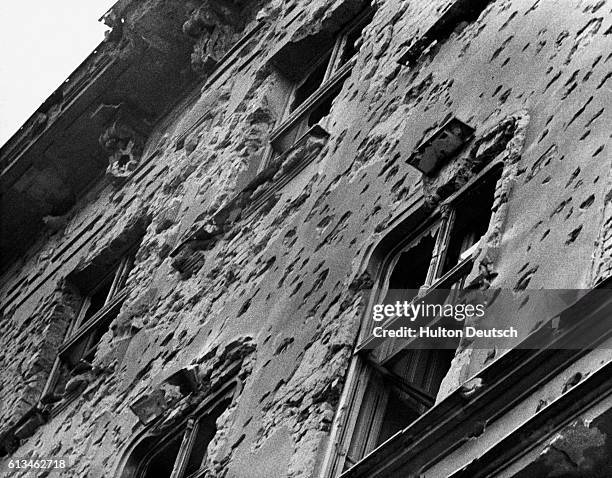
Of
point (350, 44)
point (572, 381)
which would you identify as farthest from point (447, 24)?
point (572, 381)

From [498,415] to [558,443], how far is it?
1.68ft

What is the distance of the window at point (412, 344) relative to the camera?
6.52m

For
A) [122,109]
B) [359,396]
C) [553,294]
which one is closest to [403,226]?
A: [359,396]

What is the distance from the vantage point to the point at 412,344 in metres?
6.67

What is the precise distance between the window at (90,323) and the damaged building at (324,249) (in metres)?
0.03

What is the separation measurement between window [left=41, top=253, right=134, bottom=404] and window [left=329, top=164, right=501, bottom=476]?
3.91m

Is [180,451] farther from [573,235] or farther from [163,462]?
[573,235]

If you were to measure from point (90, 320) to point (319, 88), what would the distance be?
268cm

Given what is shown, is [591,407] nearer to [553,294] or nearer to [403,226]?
[553,294]

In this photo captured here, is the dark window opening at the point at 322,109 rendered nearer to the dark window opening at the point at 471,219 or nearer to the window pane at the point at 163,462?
the window pane at the point at 163,462

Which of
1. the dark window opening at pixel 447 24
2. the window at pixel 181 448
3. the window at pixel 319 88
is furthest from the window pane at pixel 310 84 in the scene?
the window at pixel 181 448

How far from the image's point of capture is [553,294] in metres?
5.64

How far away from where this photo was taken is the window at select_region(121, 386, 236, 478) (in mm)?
7957

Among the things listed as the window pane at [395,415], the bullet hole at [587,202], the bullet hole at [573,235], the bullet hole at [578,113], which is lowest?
the window pane at [395,415]
